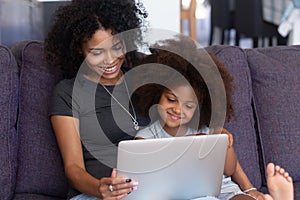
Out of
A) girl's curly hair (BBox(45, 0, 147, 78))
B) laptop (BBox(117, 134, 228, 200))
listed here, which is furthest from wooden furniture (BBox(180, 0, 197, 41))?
laptop (BBox(117, 134, 228, 200))

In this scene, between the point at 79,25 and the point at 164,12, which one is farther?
the point at 164,12

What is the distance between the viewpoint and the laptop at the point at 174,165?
1278mm

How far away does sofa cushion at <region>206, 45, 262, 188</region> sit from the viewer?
1808 mm

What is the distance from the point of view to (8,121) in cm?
166

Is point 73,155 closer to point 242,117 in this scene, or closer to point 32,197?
point 32,197

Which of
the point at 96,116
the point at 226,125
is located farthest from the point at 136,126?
the point at 226,125

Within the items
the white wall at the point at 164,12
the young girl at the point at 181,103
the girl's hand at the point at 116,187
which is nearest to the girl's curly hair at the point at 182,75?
the young girl at the point at 181,103

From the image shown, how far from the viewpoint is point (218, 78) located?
1597 millimetres

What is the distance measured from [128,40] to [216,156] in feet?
1.74

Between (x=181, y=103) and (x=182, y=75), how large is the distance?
0.27ft

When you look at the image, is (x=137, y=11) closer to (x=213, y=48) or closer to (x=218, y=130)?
(x=213, y=48)

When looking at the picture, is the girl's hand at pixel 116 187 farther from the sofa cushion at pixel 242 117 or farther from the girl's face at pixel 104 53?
the sofa cushion at pixel 242 117

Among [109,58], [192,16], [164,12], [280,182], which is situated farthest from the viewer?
[192,16]

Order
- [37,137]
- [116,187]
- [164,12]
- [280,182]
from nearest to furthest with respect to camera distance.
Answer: [116,187], [280,182], [37,137], [164,12]
